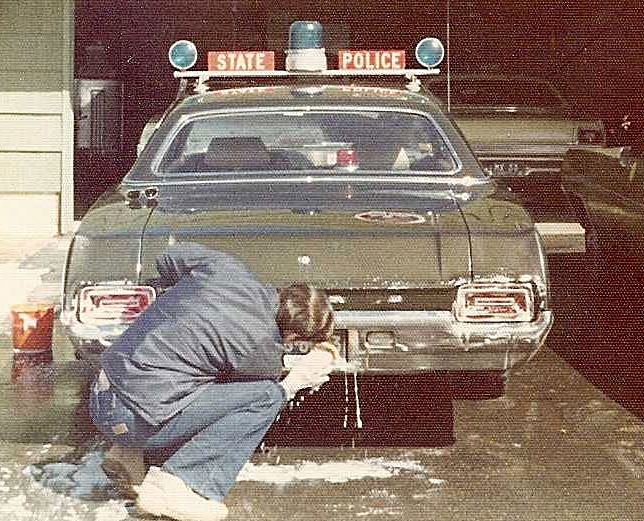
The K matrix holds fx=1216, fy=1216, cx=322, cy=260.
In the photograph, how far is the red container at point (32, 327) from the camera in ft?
20.9

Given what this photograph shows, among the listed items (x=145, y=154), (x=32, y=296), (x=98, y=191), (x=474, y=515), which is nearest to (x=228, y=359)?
(x=474, y=515)

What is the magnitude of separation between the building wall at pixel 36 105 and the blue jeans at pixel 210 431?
7.36 m

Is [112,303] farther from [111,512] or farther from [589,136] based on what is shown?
[589,136]

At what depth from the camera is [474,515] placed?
13.2ft

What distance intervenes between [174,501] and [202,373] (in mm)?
412

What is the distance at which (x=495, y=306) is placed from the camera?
431 cm

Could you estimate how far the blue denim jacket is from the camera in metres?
3.80

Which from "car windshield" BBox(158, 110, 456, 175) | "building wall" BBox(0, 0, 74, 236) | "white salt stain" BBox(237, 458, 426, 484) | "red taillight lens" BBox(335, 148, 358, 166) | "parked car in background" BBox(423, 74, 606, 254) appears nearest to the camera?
"white salt stain" BBox(237, 458, 426, 484)

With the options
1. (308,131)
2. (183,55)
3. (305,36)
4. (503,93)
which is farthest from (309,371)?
(503,93)

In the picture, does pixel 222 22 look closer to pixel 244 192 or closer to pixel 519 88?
pixel 519 88

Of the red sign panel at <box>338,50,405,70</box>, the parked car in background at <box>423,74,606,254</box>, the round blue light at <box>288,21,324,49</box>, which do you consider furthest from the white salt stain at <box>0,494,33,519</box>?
the parked car in background at <box>423,74,606,254</box>

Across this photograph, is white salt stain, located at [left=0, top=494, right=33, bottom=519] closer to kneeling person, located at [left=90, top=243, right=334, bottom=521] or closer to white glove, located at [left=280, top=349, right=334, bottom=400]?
kneeling person, located at [left=90, top=243, right=334, bottom=521]

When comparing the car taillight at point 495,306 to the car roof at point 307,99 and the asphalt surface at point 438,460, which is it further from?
the car roof at point 307,99

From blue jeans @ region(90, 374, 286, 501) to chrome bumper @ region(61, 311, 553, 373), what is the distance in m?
0.38
